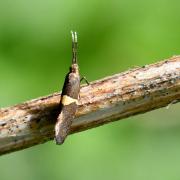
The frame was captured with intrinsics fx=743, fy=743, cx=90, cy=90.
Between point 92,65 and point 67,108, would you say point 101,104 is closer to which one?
point 67,108

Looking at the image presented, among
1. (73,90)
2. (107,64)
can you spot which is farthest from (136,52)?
(73,90)

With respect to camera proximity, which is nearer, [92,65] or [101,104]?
[101,104]

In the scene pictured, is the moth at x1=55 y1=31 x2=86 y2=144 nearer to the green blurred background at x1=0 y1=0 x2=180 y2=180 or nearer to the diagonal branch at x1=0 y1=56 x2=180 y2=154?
the diagonal branch at x1=0 y1=56 x2=180 y2=154

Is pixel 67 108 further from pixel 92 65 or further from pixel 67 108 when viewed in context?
pixel 92 65

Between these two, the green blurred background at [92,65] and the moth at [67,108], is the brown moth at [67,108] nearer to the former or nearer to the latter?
the moth at [67,108]

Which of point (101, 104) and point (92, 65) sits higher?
point (101, 104)

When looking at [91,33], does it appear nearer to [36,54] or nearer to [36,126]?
[36,54]

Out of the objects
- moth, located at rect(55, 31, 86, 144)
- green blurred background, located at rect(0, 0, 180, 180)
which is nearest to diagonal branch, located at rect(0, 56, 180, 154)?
moth, located at rect(55, 31, 86, 144)

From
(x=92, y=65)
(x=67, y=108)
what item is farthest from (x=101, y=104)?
(x=92, y=65)
